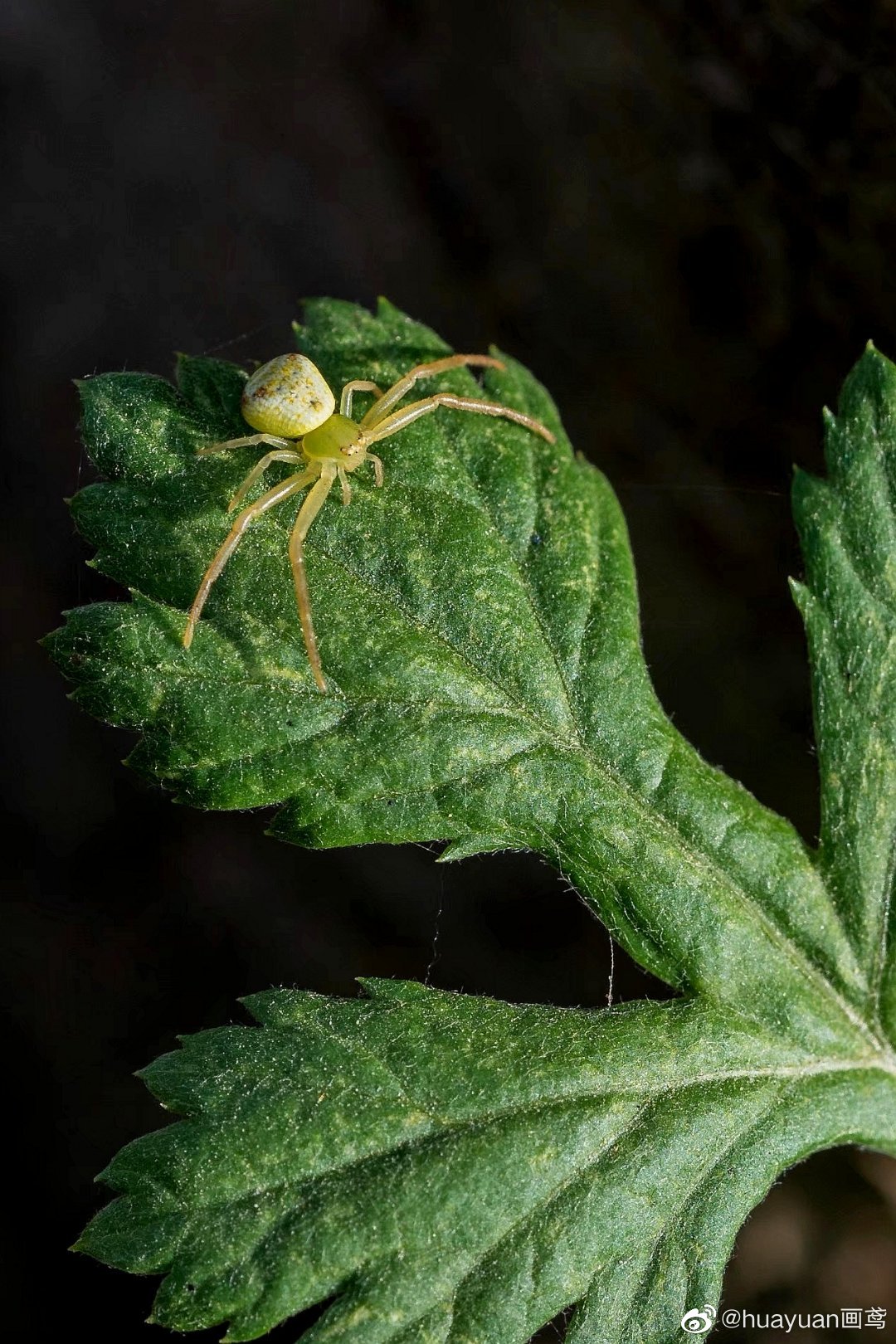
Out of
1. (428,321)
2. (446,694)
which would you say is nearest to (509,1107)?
(446,694)

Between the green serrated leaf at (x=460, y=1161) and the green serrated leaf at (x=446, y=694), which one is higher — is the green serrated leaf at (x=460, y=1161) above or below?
below

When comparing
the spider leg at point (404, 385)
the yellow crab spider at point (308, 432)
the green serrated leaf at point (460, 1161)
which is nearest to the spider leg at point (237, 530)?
the yellow crab spider at point (308, 432)

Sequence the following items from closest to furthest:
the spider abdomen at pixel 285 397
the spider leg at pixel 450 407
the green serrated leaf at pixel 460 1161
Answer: the green serrated leaf at pixel 460 1161
the spider abdomen at pixel 285 397
the spider leg at pixel 450 407

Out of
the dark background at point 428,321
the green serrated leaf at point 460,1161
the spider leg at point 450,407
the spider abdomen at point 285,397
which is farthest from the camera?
the dark background at point 428,321

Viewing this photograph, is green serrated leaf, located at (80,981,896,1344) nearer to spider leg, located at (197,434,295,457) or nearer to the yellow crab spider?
the yellow crab spider

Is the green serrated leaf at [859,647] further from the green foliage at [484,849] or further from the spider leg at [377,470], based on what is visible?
the spider leg at [377,470]

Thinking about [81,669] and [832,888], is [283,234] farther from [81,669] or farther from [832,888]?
[832,888]
